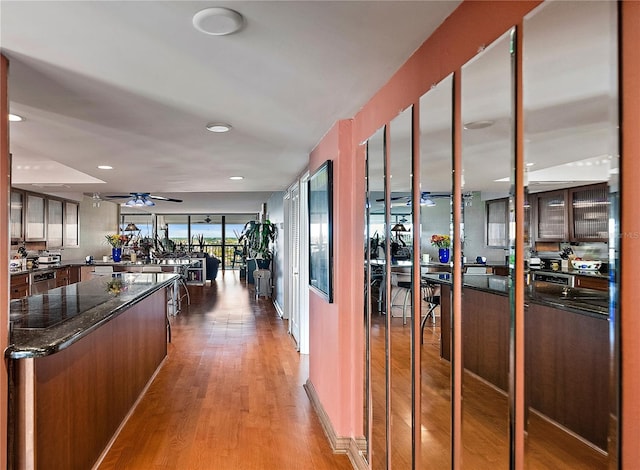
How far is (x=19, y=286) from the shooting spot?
6.09 metres

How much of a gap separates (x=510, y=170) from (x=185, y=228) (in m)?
16.4

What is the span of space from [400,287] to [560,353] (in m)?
1.02

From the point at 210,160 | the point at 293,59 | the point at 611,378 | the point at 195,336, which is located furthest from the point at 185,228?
the point at 611,378

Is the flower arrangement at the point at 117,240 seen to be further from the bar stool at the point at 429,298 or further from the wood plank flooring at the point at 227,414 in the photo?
the bar stool at the point at 429,298

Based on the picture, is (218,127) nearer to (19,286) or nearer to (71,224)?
(19,286)

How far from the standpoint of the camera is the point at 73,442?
2.16 metres

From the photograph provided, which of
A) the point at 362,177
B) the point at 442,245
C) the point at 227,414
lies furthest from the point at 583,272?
the point at 227,414

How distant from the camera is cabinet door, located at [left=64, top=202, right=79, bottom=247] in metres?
8.10

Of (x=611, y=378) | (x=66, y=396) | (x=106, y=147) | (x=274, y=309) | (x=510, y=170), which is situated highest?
(x=106, y=147)

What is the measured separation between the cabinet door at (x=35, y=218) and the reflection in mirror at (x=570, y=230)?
7521 millimetres

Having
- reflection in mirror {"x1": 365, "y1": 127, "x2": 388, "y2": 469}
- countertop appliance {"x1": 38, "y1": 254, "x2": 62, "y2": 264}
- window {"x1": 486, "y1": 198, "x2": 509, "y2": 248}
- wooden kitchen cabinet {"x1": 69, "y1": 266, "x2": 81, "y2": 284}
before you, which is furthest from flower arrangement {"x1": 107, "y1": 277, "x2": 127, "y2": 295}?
wooden kitchen cabinet {"x1": 69, "y1": 266, "x2": 81, "y2": 284}

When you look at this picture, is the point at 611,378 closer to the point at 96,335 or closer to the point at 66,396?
the point at 66,396

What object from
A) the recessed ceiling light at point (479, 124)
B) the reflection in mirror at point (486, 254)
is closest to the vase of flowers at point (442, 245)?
the reflection in mirror at point (486, 254)

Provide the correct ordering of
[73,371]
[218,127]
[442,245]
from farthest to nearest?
[218,127] → [73,371] → [442,245]
